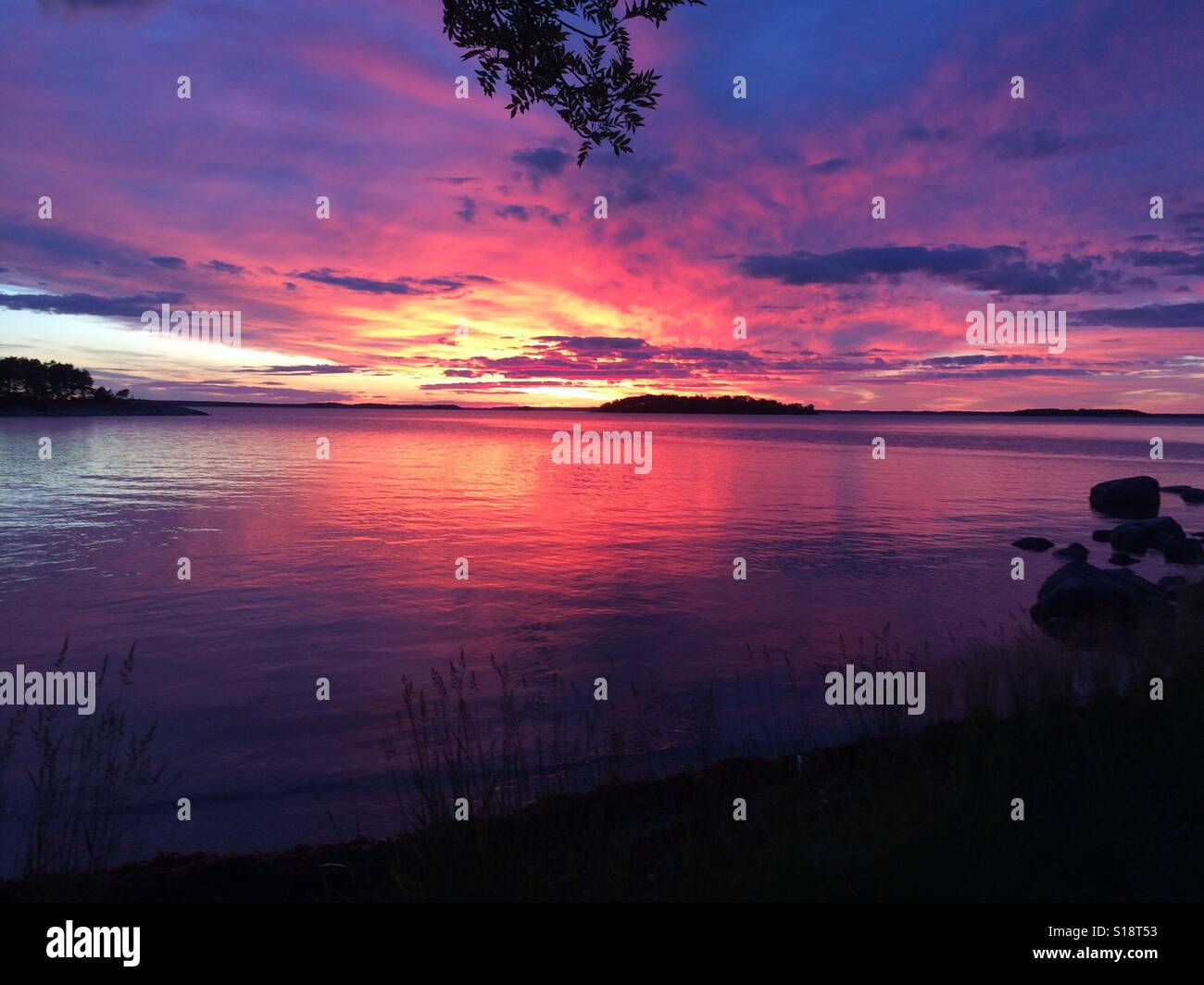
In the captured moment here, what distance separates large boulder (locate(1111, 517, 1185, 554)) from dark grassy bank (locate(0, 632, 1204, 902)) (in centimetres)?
2270

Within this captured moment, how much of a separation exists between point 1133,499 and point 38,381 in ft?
690

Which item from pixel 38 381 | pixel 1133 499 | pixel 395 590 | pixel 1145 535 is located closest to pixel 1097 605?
pixel 1145 535

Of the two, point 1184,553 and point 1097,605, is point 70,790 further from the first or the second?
point 1184,553

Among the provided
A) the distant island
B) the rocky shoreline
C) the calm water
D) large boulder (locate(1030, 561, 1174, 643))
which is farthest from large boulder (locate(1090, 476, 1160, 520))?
the distant island

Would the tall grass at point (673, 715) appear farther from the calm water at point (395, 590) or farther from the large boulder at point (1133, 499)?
the large boulder at point (1133, 499)

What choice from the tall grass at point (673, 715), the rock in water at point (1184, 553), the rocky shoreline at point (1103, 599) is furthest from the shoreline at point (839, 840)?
the rock in water at point (1184, 553)

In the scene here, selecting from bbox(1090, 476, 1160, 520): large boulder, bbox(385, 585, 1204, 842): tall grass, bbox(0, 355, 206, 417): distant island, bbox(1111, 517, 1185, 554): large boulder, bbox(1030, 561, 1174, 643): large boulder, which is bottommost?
bbox(385, 585, 1204, 842): tall grass

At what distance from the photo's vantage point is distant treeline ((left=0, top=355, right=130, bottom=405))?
163m

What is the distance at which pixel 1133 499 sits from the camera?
37.5 meters

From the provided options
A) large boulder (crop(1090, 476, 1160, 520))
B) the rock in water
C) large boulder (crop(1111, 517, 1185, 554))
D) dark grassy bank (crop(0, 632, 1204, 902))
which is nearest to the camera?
dark grassy bank (crop(0, 632, 1204, 902))

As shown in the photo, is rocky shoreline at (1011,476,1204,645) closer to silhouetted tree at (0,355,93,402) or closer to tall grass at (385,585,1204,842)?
tall grass at (385,585,1204,842)

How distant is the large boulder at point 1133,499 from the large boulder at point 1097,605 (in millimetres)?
24808

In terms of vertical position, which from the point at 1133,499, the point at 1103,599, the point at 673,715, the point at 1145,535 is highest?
the point at 1133,499

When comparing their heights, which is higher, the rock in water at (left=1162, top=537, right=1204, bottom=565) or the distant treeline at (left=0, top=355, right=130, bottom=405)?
the distant treeline at (left=0, top=355, right=130, bottom=405)
